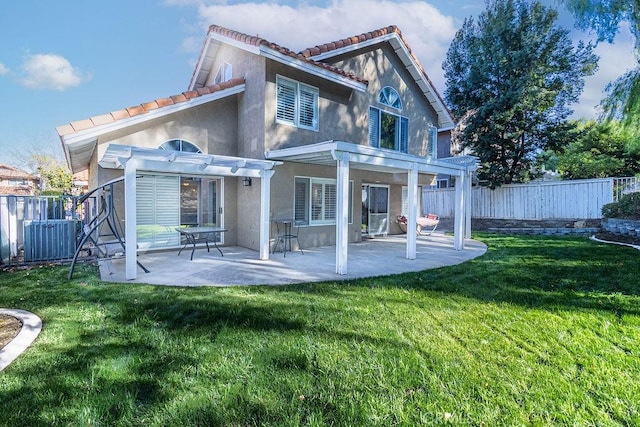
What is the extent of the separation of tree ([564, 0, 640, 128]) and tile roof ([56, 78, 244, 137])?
39.6ft

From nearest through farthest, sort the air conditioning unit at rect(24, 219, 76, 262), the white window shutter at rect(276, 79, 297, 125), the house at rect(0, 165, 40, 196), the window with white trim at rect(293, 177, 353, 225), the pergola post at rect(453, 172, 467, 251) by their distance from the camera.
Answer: the air conditioning unit at rect(24, 219, 76, 262) < the white window shutter at rect(276, 79, 297, 125) < the pergola post at rect(453, 172, 467, 251) < the window with white trim at rect(293, 177, 353, 225) < the house at rect(0, 165, 40, 196)

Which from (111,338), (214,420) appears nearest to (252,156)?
(111,338)

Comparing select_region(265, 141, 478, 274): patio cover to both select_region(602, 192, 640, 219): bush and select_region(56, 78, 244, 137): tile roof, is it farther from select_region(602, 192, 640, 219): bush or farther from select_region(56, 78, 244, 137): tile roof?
select_region(602, 192, 640, 219): bush

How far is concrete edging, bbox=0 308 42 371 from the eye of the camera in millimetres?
3683

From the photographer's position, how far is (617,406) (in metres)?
2.87

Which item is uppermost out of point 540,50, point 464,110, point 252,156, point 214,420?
point 540,50

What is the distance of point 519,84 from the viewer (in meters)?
17.3

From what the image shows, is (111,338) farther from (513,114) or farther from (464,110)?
(464,110)

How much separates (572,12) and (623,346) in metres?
12.0

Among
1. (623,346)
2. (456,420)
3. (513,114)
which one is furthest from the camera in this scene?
(513,114)

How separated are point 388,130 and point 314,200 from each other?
5346 mm

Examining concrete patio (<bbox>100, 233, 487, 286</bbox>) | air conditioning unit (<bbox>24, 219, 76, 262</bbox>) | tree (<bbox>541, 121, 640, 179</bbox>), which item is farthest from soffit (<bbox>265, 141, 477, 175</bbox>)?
tree (<bbox>541, 121, 640, 179</bbox>)

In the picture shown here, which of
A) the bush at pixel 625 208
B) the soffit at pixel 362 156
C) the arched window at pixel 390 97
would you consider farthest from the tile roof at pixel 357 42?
the bush at pixel 625 208

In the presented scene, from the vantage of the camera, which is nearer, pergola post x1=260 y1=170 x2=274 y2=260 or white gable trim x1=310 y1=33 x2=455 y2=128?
pergola post x1=260 y1=170 x2=274 y2=260
